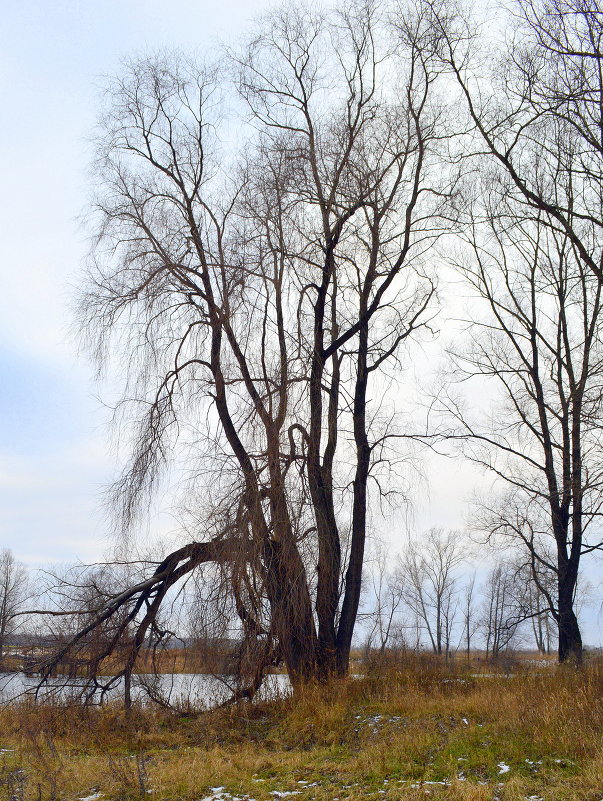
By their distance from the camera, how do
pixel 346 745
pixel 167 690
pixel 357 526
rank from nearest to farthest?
pixel 346 745 → pixel 167 690 → pixel 357 526

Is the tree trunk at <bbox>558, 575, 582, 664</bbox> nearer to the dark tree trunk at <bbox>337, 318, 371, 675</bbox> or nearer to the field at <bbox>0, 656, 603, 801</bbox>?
the field at <bbox>0, 656, 603, 801</bbox>

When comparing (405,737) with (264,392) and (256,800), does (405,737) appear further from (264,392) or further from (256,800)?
(264,392)

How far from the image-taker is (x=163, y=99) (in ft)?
50.6

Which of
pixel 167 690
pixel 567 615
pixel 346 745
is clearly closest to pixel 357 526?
pixel 346 745

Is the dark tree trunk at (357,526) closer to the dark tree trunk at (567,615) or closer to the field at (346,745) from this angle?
the field at (346,745)

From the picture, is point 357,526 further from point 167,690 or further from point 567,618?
point 567,618

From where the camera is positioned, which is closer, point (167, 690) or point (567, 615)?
point (167, 690)

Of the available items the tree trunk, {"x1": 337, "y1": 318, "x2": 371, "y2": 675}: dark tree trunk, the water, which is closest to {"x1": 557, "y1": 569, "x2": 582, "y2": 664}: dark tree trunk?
the tree trunk

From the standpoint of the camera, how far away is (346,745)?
992 cm

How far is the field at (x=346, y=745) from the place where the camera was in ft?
25.3

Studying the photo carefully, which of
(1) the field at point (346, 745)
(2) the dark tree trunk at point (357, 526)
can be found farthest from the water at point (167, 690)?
(2) the dark tree trunk at point (357, 526)

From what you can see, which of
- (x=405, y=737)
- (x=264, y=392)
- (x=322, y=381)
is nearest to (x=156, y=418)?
(x=264, y=392)

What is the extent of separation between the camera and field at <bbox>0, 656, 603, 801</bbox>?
7726 millimetres

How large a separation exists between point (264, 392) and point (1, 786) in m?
6.75
